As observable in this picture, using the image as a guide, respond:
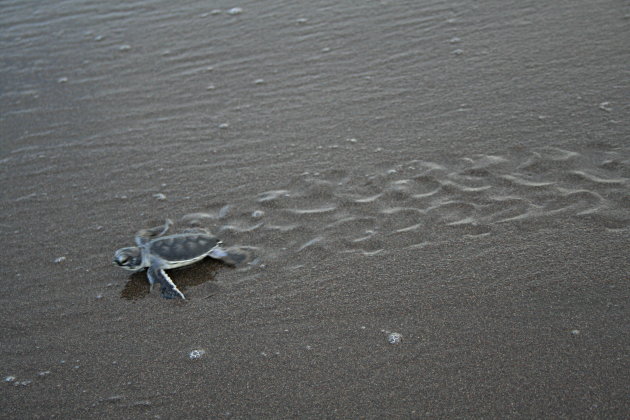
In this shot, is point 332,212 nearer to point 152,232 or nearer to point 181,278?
point 181,278

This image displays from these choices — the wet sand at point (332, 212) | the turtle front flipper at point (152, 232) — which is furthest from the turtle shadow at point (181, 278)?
the turtle front flipper at point (152, 232)

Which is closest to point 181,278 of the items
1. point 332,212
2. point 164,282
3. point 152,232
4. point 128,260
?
point 164,282

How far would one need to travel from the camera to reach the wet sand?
220 centimetres

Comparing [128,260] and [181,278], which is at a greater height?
[128,260]

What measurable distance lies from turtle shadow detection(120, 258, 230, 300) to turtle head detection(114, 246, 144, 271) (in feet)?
0.28

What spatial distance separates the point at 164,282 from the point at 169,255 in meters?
0.13

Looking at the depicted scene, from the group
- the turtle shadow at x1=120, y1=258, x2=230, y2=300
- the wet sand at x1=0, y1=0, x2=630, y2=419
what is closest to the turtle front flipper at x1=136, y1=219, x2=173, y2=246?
the wet sand at x1=0, y1=0, x2=630, y2=419

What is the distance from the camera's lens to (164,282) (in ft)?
8.87

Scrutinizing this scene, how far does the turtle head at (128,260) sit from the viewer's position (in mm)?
2746

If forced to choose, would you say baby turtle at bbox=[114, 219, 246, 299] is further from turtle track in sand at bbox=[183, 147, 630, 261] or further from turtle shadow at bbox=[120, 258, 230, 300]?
turtle track in sand at bbox=[183, 147, 630, 261]

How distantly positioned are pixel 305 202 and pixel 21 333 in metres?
1.54

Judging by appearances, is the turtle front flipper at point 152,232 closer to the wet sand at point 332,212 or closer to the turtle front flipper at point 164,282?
the wet sand at point 332,212

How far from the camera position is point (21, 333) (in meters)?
2.58

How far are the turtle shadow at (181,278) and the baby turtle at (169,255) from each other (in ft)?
0.15
